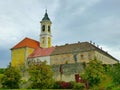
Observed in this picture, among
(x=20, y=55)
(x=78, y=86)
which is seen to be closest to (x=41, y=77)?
(x=78, y=86)

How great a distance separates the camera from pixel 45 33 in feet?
284

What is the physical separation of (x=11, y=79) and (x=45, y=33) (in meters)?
41.9

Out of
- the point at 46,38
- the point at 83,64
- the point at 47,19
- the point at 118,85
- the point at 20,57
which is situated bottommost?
the point at 118,85

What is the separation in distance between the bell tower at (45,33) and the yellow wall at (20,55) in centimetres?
748

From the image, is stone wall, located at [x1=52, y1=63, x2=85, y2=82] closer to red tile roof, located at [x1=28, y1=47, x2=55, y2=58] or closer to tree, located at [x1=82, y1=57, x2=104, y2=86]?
tree, located at [x1=82, y1=57, x2=104, y2=86]

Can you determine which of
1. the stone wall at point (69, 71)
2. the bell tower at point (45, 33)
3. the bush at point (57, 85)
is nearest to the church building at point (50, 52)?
the bell tower at point (45, 33)

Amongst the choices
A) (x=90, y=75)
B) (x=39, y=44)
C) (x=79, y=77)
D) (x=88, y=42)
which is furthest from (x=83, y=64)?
(x=39, y=44)

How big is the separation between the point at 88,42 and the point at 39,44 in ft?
61.5

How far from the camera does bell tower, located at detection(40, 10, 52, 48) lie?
84.7 meters

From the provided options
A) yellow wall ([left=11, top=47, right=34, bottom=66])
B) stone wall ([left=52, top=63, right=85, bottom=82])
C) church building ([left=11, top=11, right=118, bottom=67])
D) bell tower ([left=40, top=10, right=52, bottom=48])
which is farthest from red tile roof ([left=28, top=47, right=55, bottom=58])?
stone wall ([left=52, top=63, right=85, bottom=82])

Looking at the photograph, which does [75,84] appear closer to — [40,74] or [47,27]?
[40,74]

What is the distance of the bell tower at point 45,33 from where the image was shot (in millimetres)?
84744

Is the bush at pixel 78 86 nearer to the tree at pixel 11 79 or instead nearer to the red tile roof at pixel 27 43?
the tree at pixel 11 79

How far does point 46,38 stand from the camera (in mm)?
85562
